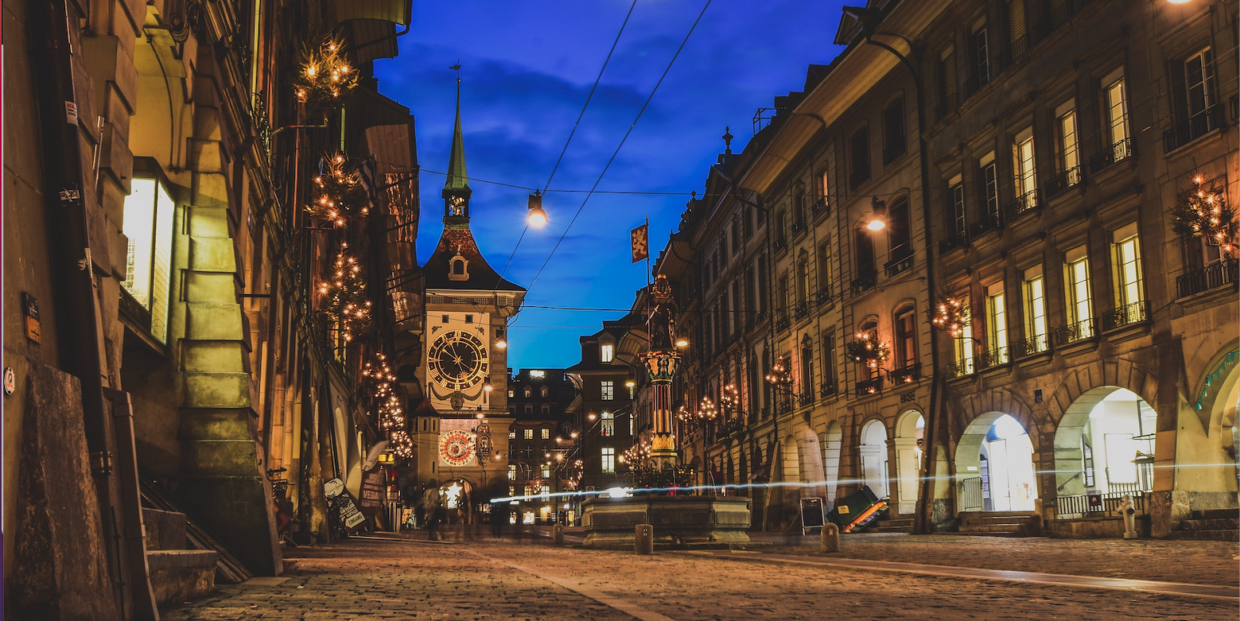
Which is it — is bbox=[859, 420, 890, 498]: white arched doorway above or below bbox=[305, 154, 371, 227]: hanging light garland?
below

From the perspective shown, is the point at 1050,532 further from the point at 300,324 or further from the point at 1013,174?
the point at 300,324

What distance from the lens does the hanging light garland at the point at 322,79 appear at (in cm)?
1736

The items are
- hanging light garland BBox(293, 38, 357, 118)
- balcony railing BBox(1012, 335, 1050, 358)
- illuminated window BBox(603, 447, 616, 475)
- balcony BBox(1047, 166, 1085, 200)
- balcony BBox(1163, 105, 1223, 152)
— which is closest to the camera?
hanging light garland BBox(293, 38, 357, 118)

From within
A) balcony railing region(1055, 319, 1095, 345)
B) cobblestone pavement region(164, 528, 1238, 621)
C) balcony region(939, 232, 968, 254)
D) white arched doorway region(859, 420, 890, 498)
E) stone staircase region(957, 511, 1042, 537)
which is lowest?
stone staircase region(957, 511, 1042, 537)

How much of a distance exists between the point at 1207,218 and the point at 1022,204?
8.64 m

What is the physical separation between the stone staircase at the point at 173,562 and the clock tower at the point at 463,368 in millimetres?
71948

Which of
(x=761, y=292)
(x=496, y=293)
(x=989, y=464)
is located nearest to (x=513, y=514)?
(x=496, y=293)

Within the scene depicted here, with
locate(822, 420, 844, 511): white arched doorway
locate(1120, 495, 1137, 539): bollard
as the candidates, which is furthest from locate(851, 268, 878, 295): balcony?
locate(1120, 495, 1137, 539): bollard

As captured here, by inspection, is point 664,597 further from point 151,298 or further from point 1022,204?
point 1022,204

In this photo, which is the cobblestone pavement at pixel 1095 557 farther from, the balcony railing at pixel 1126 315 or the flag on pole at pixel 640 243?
the flag on pole at pixel 640 243

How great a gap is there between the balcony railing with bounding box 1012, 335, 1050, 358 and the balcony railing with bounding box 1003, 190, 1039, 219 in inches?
117

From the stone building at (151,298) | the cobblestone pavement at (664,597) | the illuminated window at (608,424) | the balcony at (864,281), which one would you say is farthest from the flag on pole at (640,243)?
the illuminated window at (608,424)

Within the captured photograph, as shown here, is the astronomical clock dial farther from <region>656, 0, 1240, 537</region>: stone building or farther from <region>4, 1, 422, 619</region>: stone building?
<region>4, 1, 422, 619</region>: stone building

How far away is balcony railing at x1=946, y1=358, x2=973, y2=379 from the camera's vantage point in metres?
28.5
